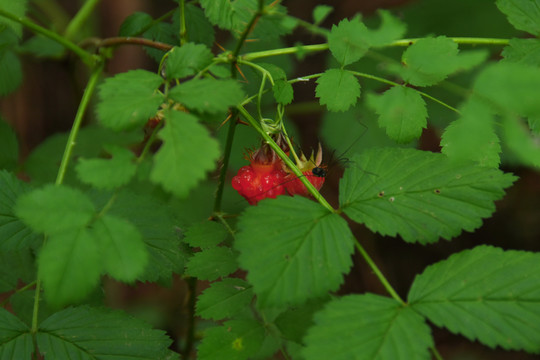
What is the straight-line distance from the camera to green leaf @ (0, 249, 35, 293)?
1368 mm

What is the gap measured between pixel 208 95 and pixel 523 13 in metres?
0.82

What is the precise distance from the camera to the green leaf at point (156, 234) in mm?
1201

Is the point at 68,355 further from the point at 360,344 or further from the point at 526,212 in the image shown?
the point at 526,212

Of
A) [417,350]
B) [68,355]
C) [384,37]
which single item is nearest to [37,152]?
[68,355]

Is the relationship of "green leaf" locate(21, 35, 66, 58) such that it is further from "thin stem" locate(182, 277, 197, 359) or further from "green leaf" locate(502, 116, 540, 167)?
"green leaf" locate(502, 116, 540, 167)

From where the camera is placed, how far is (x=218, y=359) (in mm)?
1086

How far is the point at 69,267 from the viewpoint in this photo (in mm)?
839

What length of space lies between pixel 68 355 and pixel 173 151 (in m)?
0.53

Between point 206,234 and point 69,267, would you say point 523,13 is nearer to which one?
point 206,234

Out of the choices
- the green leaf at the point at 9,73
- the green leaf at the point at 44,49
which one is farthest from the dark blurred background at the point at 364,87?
the green leaf at the point at 9,73

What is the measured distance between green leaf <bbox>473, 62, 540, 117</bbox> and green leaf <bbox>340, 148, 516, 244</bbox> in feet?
1.04

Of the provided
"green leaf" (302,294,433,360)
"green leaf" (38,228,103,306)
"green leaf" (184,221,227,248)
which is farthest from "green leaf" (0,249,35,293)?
"green leaf" (302,294,433,360)

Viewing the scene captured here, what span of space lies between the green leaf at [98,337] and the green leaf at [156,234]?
110mm

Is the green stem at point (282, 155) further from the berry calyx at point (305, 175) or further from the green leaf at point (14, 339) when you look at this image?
the green leaf at point (14, 339)
